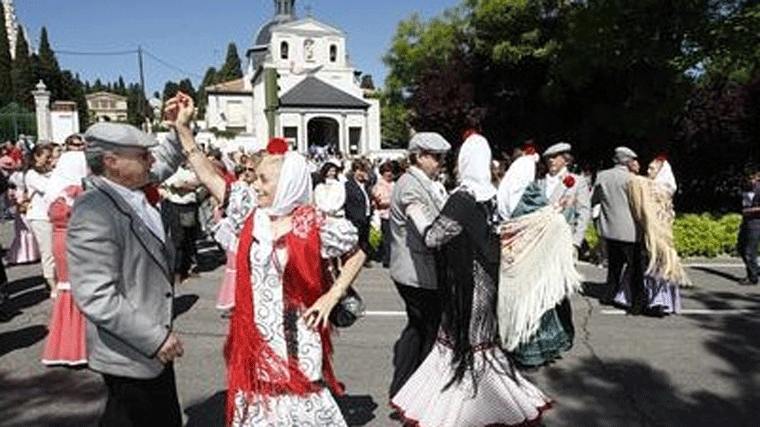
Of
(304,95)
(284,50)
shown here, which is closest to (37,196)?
(304,95)

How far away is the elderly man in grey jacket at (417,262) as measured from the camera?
5.22 m

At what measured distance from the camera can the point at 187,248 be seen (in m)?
11.2

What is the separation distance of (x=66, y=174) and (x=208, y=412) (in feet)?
8.98

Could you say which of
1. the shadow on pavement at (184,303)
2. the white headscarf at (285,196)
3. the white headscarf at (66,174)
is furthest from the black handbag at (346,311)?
the shadow on pavement at (184,303)

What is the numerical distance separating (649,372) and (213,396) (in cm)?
360

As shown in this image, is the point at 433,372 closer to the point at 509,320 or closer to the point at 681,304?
the point at 509,320

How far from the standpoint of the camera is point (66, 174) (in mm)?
6883

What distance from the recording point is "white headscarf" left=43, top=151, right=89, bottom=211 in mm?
6879

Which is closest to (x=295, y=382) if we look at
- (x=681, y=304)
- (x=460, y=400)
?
(x=460, y=400)

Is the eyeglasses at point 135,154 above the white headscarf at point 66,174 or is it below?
above

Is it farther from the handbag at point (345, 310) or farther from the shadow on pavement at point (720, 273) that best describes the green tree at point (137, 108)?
the handbag at point (345, 310)

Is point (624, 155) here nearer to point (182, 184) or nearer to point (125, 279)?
point (182, 184)

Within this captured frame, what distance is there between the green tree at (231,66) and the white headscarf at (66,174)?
128908 mm

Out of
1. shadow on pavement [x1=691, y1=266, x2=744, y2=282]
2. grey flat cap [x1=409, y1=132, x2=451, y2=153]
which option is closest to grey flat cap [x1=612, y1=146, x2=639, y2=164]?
shadow on pavement [x1=691, y1=266, x2=744, y2=282]
